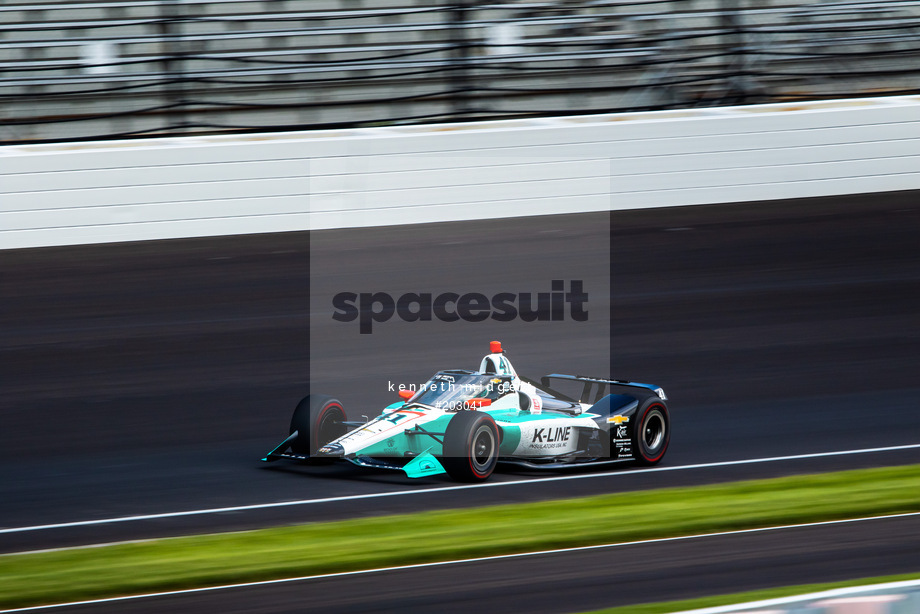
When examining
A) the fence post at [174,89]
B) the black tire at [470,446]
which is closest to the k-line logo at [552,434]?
the black tire at [470,446]

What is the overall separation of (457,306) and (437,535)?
5.55 metres

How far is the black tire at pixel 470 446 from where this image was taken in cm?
736

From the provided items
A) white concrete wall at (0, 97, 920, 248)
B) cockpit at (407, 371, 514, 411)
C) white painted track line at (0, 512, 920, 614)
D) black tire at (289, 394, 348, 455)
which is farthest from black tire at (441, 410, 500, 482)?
white concrete wall at (0, 97, 920, 248)

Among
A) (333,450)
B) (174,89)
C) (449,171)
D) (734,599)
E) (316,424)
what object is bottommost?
(734,599)

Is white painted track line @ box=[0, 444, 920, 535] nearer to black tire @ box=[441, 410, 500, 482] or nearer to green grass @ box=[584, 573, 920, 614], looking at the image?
black tire @ box=[441, 410, 500, 482]

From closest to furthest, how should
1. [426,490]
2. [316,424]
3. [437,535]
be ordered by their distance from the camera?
1. [437,535]
2. [426,490]
3. [316,424]

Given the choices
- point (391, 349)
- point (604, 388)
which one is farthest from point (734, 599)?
point (391, 349)

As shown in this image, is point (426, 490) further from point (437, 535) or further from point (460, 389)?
point (437, 535)

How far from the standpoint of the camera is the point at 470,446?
7406mm

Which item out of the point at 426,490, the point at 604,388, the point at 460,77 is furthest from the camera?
the point at 460,77

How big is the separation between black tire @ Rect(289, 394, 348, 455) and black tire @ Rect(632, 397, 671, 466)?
5.84 feet

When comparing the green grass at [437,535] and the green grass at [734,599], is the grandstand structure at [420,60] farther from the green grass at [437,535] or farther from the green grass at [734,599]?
the green grass at [734,599]

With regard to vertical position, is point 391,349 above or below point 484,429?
above

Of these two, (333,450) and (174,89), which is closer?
(333,450)
